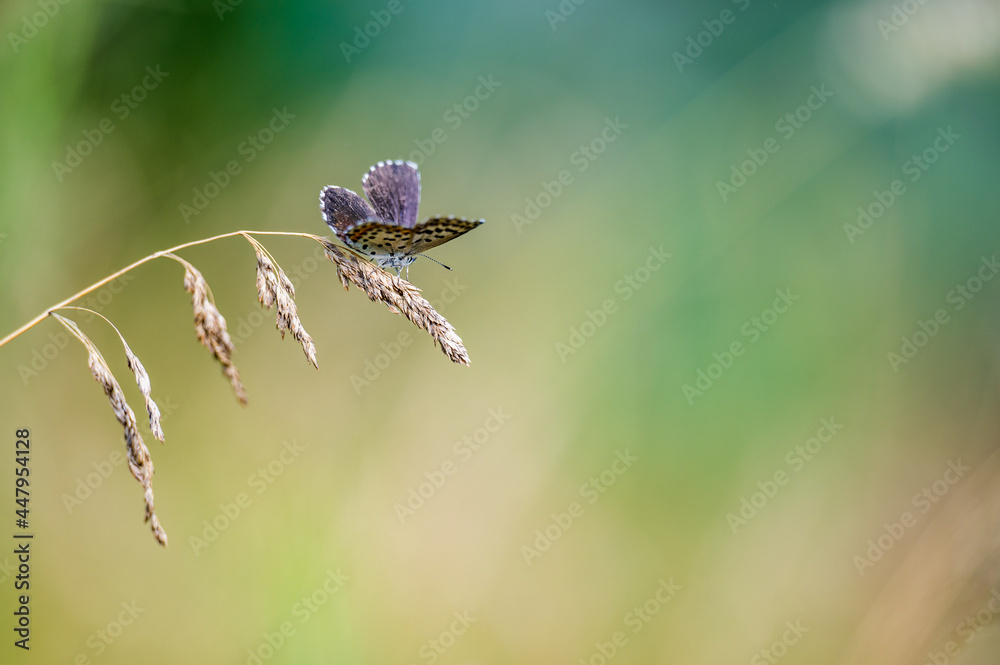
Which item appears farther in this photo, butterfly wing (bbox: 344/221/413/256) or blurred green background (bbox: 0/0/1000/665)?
blurred green background (bbox: 0/0/1000/665)

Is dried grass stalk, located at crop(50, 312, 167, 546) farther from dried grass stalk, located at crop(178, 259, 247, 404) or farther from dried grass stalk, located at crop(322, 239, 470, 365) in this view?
dried grass stalk, located at crop(322, 239, 470, 365)

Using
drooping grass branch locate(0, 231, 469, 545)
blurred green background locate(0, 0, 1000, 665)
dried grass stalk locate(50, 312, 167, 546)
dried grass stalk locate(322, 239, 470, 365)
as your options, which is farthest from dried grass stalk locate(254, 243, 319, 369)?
blurred green background locate(0, 0, 1000, 665)

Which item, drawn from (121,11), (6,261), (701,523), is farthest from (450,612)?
(121,11)

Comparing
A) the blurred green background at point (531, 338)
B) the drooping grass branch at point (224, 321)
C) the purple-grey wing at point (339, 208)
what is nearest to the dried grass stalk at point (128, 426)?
the drooping grass branch at point (224, 321)

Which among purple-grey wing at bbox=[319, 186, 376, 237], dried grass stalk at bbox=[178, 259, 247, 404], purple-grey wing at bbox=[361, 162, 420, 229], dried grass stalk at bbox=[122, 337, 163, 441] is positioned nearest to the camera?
dried grass stalk at bbox=[178, 259, 247, 404]

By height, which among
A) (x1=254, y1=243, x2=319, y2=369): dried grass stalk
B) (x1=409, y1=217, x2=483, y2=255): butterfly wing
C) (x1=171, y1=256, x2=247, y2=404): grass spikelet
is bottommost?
(x1=171, y1=256, x2=247, y2=404): grass spikelet

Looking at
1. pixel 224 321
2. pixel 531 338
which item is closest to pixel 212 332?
pixel 224 321

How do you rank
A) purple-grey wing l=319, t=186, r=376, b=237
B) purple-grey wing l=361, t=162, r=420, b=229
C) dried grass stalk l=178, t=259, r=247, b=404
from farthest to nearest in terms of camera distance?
purple-grey wing l=361, t=162, r=420, b=229 → purple-grey wing l=319, t=186, r=376, b=237 → dried grass stalk l=178, t=259, r=247, b=404

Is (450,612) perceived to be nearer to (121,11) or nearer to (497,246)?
(497,246)

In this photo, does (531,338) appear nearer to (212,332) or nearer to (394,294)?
(394,294)
